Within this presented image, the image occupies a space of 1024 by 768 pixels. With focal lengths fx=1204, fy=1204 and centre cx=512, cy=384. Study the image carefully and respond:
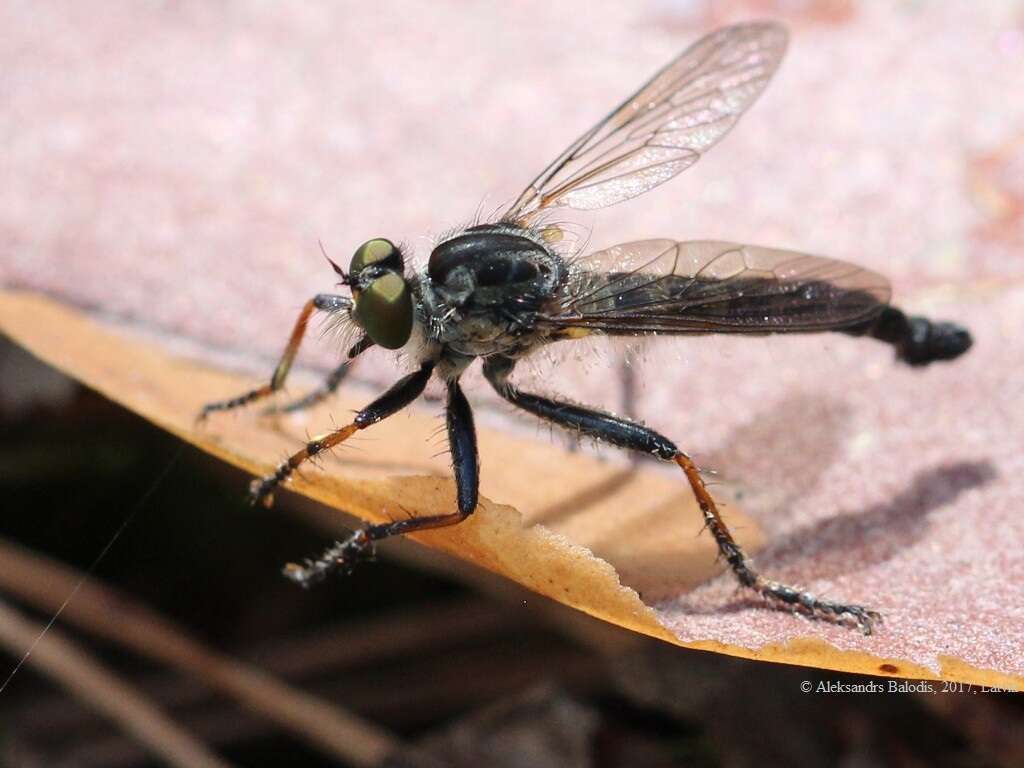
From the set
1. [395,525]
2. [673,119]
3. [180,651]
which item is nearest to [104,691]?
[180,651]

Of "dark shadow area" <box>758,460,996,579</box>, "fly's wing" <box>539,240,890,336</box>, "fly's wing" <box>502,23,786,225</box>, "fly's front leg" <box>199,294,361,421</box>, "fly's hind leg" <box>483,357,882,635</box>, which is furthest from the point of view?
"fly's wing" <box>502,23,786,225</box>

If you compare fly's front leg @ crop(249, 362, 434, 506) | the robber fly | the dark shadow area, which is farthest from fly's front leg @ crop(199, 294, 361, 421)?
the dark shadow area

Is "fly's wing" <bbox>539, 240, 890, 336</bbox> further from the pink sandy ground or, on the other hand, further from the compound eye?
the compound eye

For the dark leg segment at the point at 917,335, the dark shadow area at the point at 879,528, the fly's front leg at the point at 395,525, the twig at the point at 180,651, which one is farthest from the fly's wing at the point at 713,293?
the twig at the point at 180,651

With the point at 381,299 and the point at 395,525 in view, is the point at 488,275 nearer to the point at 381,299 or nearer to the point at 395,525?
the point at 381,299

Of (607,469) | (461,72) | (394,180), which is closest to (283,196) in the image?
(394,180)

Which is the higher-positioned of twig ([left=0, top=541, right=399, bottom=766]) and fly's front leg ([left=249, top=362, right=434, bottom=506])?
fly's front leg ([left=249, top=362, right=434, bottom=506])
